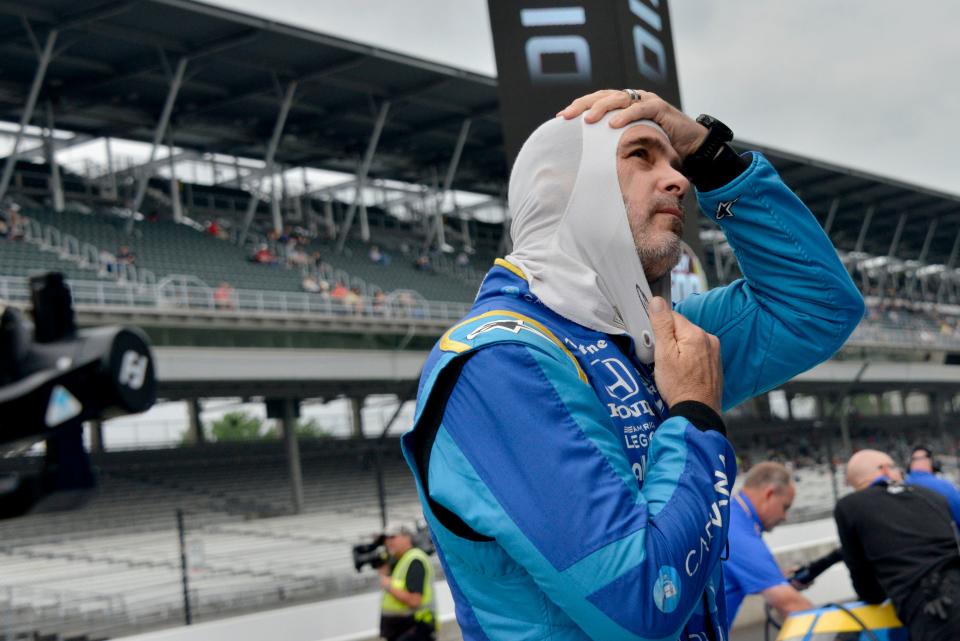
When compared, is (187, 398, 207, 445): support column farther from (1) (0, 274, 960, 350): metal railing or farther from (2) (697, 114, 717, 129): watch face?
(2) (697, 114, 717, 129): watch face

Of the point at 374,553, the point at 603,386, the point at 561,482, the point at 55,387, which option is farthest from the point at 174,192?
the point at 55,387

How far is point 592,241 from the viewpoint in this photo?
6.06ft

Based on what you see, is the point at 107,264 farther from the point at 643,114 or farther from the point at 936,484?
the point at 643,114

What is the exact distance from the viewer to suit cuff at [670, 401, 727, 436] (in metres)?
1.68

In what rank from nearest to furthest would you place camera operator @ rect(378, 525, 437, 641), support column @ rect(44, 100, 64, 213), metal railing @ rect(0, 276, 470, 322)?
1. camera operator @ rect(378, 525, 437, 641)
2. metal railing @ rect(0, 276, 470, 322)
3. support column @ rect(44, 100, 64, 213)

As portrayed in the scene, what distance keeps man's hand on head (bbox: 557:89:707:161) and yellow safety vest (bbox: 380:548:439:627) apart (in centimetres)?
744

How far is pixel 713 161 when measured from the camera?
2.16 meters

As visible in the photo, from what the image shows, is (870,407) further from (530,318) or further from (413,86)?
(530,318)

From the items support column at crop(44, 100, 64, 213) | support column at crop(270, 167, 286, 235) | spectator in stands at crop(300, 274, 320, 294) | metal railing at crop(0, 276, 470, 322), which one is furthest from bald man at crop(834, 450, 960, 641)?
support column at crop(270, 167, 286, 235)

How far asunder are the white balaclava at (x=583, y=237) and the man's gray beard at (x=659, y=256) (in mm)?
22

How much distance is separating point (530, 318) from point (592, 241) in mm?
162

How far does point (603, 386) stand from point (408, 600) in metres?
7.57

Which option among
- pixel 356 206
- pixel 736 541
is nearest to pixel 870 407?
pixel 356 206

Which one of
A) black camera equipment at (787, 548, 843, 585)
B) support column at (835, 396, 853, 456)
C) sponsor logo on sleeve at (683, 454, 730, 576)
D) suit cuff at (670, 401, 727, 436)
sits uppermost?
suit cuff at (670, 401, 727, 436)
